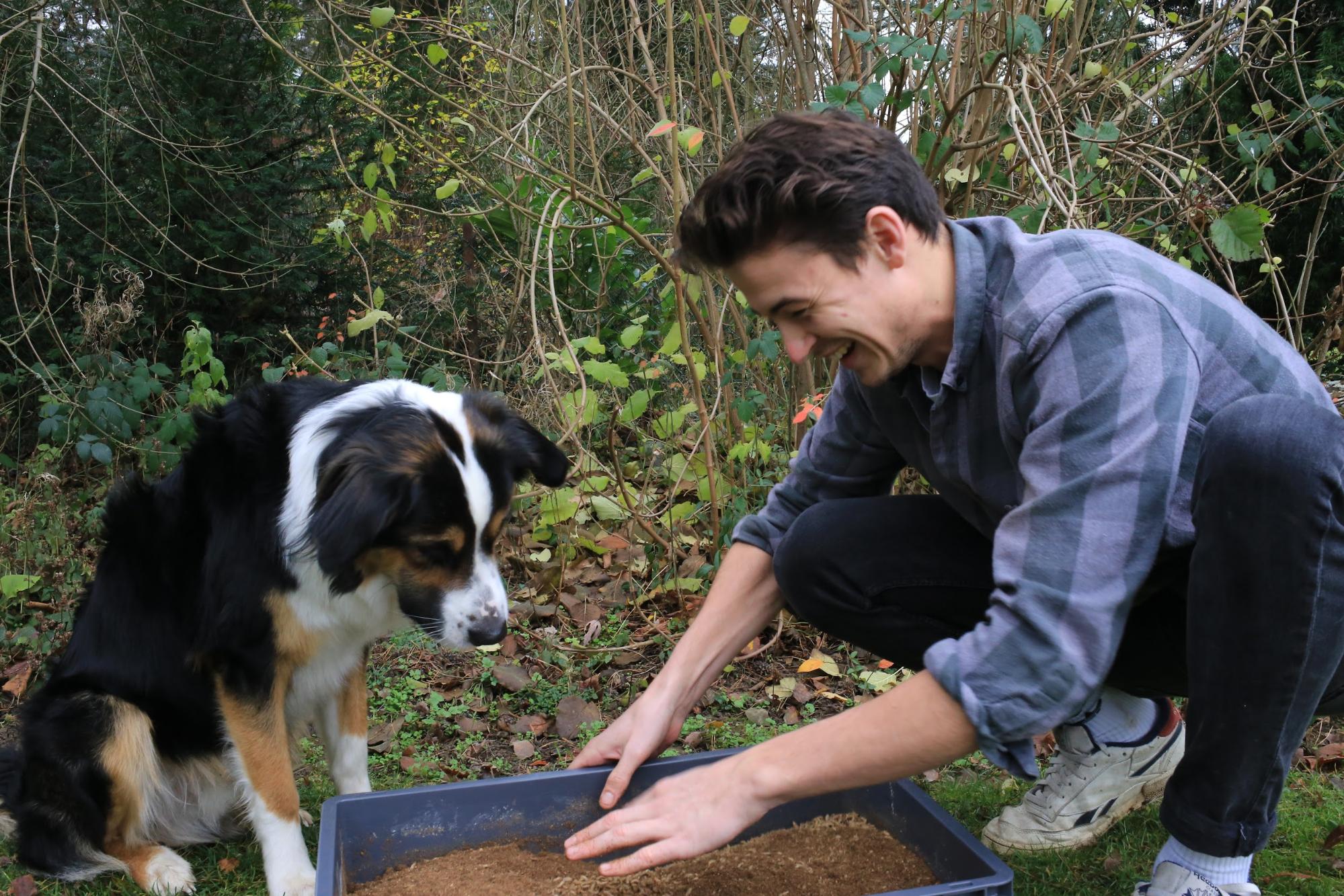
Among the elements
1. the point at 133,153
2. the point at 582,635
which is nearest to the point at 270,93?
the point at 133,153

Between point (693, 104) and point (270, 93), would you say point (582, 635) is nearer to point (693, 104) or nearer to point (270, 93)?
point (693, 104)

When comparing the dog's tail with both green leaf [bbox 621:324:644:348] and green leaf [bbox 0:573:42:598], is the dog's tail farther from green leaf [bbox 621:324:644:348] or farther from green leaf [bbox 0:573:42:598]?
green leaf [bbox 621:324:644:348]

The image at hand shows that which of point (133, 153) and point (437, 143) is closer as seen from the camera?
point (133, 153)

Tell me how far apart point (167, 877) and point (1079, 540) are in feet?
6.96

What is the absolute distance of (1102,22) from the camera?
4047 millimetres

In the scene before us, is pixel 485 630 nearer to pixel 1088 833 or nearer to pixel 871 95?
pixel 1088 833

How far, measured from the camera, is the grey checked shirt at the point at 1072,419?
54.4 inches

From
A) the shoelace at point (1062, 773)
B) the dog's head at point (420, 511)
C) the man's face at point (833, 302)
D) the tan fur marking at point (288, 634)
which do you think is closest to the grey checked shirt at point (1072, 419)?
the man's face at point (833, 302)

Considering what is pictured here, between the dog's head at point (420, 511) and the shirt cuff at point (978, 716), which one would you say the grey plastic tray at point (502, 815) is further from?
the shirt cuff at point (978, 716)

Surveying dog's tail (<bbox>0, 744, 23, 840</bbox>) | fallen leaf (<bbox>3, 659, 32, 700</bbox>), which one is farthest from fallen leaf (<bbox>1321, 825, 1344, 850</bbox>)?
fallen leaf (<bbox>3, 659, 32, 700</bbox>)

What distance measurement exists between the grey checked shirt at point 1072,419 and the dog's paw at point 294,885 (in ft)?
5.25

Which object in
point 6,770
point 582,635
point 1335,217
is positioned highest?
point 1335,217

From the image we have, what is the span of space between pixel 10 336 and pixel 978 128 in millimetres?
4788

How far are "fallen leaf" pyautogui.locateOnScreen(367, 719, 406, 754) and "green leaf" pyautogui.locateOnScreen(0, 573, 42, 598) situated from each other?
1.64m
